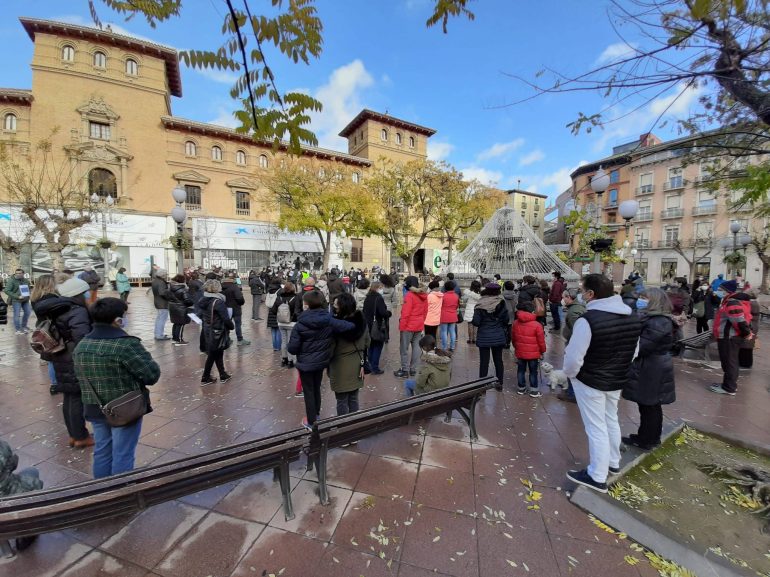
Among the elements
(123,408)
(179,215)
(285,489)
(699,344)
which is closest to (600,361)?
(285,489)

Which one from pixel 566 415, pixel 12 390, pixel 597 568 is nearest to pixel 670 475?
pixel 566 415

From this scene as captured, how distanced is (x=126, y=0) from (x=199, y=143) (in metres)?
31.1

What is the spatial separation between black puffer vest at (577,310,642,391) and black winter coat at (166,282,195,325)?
825cm

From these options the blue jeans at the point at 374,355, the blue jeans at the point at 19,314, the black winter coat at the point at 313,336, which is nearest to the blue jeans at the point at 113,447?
the black winter coat at the point at 313,336

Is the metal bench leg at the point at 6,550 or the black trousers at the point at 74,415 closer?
the metal bench leg at the point at 6,550

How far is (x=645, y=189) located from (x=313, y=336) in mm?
46662

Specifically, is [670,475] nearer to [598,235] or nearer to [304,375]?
Answer: [304,375]

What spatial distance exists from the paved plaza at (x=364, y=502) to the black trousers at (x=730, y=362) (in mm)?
359

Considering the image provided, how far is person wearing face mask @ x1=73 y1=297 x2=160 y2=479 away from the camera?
2.47 m

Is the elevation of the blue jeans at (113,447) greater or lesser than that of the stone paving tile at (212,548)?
greater

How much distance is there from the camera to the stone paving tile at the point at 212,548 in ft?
6.78

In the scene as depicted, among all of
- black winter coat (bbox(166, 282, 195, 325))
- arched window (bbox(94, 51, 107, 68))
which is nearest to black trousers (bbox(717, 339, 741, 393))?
black winter coat (bbox(166, 282, 195, 325))

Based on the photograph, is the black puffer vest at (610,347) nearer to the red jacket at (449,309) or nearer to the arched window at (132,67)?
the red jacket at (449,309)

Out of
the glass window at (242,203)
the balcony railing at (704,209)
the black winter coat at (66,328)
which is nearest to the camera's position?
the black winter coat at (66,328)
